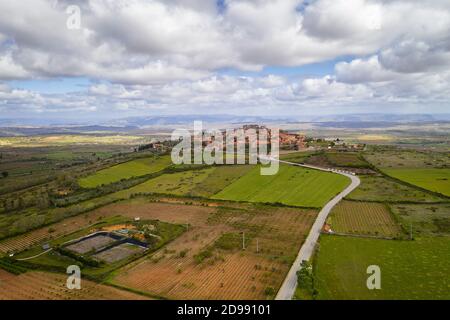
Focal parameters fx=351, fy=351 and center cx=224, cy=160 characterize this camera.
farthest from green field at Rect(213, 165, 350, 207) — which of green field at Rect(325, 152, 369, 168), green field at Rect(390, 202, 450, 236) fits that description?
green field at Rect(390, 202, 450, 236)

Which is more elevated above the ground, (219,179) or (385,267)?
(219,179)

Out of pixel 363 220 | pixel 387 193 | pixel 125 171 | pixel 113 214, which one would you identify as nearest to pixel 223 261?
pixel 363 220

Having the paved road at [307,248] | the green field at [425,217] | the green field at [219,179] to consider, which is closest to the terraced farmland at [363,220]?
the paved road at [307,248]

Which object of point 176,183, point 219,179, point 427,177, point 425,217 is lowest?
point 425,217

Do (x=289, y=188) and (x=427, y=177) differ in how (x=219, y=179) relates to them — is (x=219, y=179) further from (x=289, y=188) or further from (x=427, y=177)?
(x=427, y=177)

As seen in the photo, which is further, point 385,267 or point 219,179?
point 219,179
